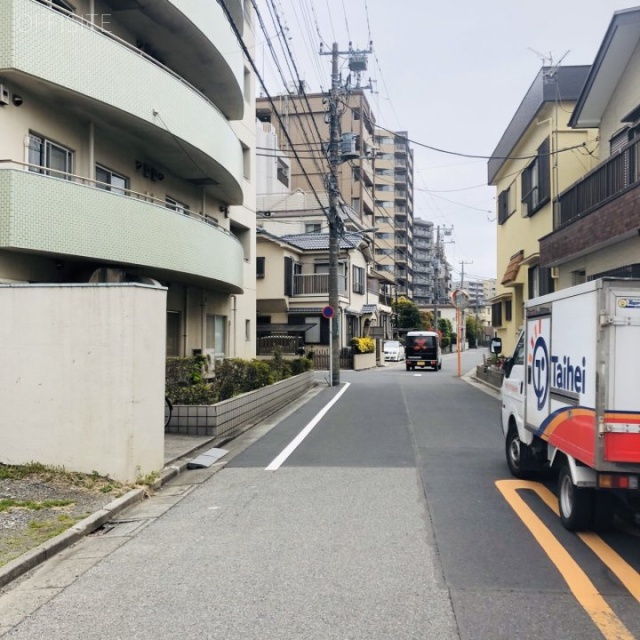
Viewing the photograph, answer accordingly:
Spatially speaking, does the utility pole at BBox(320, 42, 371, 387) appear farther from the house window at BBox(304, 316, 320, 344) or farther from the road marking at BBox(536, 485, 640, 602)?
the road marking at BBox(536, 485, 640, 602)

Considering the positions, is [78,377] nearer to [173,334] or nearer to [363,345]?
[173,334]

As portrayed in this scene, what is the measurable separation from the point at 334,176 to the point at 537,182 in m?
7.45

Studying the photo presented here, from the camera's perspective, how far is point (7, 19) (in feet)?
31.1

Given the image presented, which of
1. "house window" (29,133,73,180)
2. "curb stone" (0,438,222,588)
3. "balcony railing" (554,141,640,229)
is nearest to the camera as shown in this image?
"curb stone" (0,438,222,588)

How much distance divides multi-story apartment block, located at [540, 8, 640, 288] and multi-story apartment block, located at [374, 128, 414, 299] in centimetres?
5828

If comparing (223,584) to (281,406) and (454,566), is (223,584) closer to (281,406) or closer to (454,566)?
(454,566)

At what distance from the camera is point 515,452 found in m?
7.57

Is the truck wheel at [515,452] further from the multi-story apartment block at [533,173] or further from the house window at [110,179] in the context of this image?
the house window at [110,179]

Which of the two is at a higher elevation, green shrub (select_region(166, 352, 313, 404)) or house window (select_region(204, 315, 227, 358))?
house window (select_region(204, 315, 227, 358))

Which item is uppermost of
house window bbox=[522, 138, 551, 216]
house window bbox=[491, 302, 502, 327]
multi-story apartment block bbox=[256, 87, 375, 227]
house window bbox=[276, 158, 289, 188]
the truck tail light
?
multi-story apartment block bbox=[256, 87, 375, 227]

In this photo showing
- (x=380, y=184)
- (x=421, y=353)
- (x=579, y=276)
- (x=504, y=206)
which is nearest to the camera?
(x=579, y=276)

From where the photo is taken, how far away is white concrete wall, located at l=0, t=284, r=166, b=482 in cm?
680

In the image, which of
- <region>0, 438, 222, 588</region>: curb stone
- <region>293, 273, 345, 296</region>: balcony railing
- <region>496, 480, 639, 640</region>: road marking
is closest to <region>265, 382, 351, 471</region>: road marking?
<region>0, 438, 222, 588</region>: curb stone

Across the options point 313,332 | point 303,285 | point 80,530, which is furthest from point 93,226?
point 303,285
